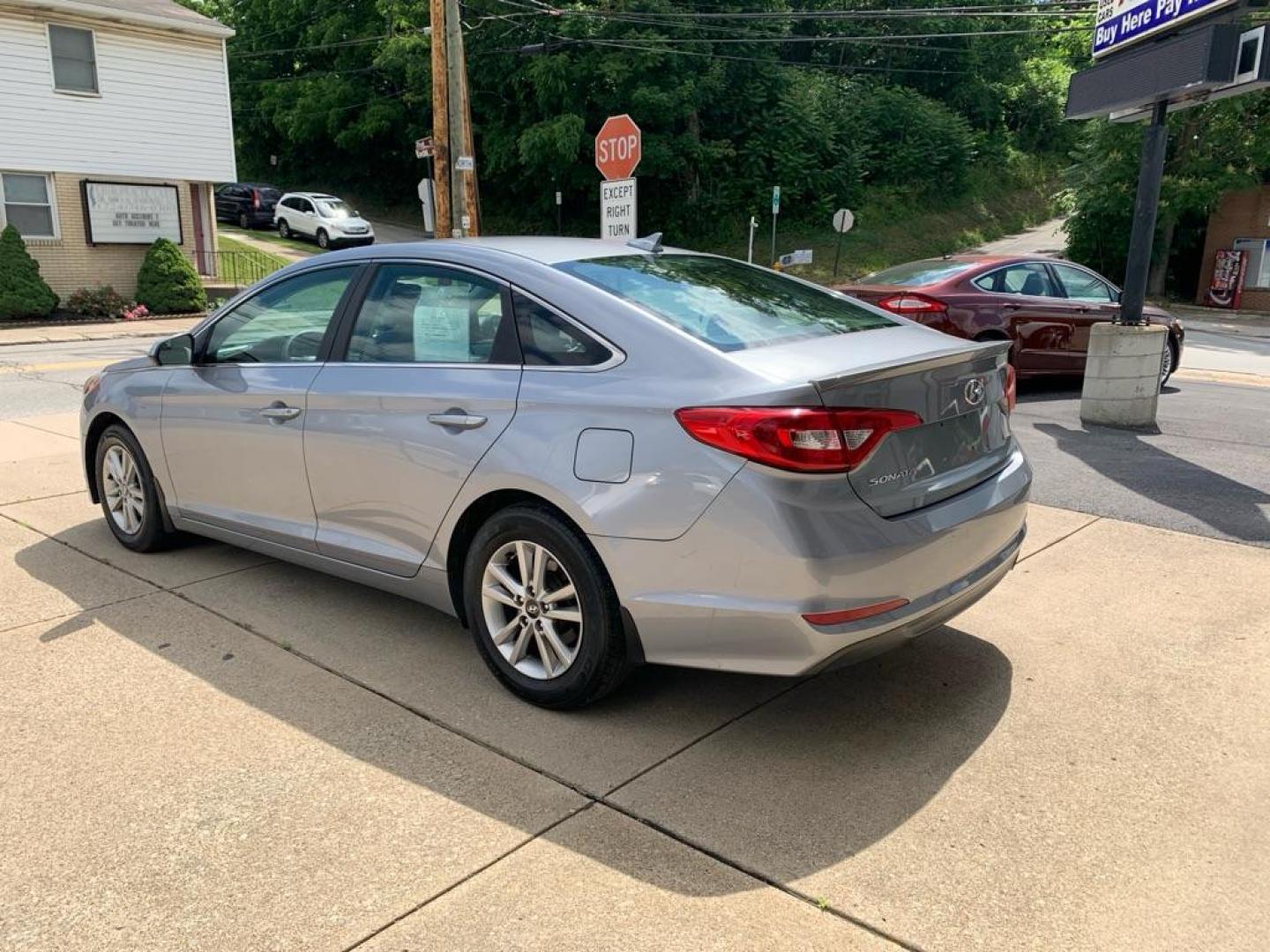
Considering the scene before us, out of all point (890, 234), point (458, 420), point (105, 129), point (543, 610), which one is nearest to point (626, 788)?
point (543, 610)

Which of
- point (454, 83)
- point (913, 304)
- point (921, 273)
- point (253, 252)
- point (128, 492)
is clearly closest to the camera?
point (128, 492)

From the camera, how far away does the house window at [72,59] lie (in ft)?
67.3

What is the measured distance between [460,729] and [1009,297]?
816 cm

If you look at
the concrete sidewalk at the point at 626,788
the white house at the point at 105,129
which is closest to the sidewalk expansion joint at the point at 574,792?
the concrete sidewalk at the point at 626,788

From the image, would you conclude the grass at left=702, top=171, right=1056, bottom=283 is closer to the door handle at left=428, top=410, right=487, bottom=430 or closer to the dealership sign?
the dealership sign

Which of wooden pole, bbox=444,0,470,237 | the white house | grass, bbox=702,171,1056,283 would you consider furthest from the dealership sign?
grass, bbox=702,171,1056,283

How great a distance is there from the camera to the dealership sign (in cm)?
750

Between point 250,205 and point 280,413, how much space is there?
35.6 m

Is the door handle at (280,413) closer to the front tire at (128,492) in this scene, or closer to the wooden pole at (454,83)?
the front tire at (128,492)

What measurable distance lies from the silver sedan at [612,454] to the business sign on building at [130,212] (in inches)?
784

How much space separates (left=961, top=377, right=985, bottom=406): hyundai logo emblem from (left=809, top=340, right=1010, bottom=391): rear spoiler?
8 cm

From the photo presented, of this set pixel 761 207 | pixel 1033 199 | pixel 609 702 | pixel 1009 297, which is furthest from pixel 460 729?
pixel 1033 199

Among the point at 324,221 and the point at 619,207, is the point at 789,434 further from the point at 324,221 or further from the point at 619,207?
the point at 324,221

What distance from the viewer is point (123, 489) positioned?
17.1 feet
